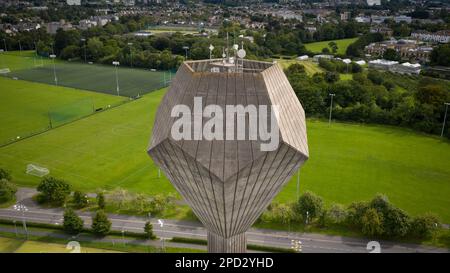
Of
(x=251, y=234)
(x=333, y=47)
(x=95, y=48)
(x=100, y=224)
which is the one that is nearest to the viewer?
(x=100, y=224)

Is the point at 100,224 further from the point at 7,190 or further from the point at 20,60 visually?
the point at 20,60

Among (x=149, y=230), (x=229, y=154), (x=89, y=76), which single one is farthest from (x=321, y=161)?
(x=89, y=76)

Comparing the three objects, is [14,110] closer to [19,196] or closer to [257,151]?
[19,196]

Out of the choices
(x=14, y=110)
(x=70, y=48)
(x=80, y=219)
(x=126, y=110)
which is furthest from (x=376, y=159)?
(x=70, y=48)

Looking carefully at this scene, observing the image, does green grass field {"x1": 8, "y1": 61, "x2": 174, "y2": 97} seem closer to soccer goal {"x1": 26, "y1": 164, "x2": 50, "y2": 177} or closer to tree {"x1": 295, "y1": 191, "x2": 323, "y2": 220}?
soccer goal {"x1": 26, "y1": 164, "x2": 50, "y2": 177}

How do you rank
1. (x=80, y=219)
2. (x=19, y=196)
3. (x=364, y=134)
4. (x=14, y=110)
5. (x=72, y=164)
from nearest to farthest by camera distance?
(x=80, y=219) → (x=19, y=196) → (x=72, y=164) → (x=364, y=134) → (x=14, y=110)

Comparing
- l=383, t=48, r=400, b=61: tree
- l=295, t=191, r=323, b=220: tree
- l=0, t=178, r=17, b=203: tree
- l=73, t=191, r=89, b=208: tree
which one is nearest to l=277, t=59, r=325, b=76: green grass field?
l=383, t=48, r=400, b=61: tree
